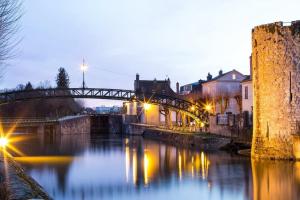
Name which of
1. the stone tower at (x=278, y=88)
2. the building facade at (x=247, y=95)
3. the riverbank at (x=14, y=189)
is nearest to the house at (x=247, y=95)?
the building facade at (x=247, y=95)

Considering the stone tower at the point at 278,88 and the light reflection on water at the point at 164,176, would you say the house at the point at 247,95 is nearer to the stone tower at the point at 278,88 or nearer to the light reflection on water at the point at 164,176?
the light reflection on water at the point at 164,176

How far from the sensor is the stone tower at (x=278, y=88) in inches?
1012

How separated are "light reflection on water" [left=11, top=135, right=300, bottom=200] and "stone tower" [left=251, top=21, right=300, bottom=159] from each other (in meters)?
1.27

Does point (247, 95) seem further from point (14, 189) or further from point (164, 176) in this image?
point (14, 189)

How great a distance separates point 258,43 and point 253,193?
421 inches

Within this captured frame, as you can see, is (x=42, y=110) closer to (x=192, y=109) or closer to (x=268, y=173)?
(x=192, y=109)

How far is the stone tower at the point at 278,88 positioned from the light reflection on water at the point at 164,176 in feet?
4.18

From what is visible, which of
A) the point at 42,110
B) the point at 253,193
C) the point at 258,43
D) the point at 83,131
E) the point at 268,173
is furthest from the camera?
the point at 42,110

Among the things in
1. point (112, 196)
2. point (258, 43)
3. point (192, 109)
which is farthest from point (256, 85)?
point (192, 109)

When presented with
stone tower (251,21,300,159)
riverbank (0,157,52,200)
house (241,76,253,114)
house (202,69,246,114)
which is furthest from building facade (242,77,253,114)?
riverbank (0,157,52,200)

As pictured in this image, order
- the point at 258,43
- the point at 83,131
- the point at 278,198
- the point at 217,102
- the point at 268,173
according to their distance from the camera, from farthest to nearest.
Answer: the point at 83,131, the point at 217,102, the point at 258,43, the point at 268,173, the point at 278,198

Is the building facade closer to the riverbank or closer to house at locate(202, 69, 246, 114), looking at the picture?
house at locate(202, 69, 246, 114)

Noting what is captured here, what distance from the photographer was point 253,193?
18.5 meters

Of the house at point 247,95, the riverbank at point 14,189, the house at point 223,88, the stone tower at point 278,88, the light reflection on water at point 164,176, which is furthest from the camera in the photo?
the house at point 223,88
